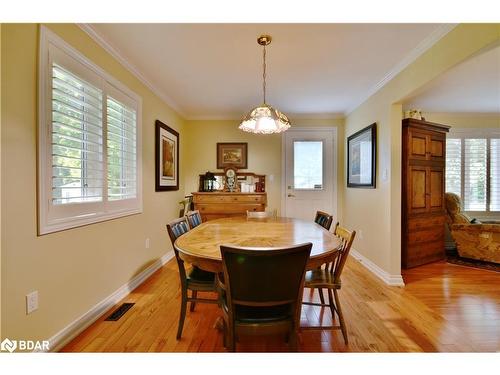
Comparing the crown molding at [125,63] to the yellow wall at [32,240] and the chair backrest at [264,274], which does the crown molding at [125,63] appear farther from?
the chair backrest at [264,274]

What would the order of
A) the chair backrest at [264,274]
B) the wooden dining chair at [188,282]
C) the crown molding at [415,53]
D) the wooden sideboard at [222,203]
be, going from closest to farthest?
the chair backrest at [264,274], the wooden dining chair at [188,282], the crown molding at [415,53], the wooden sideboard at [222,203]

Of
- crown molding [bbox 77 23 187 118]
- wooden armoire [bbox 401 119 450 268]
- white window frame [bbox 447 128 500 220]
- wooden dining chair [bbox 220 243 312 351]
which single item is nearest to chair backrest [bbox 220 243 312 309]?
wooden dining chair [bbox 220 243 312 351]

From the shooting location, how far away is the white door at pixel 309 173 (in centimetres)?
446

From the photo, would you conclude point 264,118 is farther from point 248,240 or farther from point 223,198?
point 223,198

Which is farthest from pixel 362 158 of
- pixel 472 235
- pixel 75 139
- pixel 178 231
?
pixel 75 139

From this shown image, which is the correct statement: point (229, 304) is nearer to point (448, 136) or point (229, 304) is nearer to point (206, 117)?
point (206, 117)

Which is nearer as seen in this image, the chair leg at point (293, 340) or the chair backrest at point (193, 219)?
the chair leg at point (293, 340)

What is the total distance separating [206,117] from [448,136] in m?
4.24

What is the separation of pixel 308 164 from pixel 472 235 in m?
2.55

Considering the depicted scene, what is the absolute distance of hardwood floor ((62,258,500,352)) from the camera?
169 cm

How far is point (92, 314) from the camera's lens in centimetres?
198

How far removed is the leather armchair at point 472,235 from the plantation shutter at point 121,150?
437 cm

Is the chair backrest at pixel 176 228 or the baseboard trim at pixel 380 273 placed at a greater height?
the chair backrest at pixel 176 228

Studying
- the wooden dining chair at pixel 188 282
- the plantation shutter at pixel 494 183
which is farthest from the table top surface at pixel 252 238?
the plantation shutter at pixel 494 183
